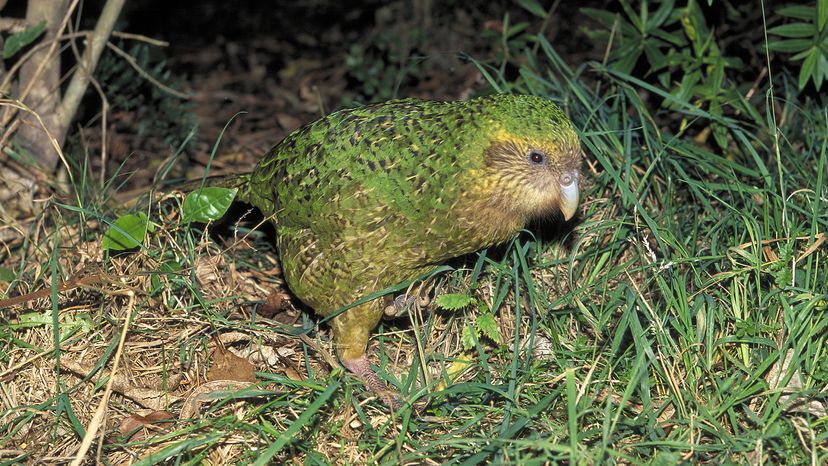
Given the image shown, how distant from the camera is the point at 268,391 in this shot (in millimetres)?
3365

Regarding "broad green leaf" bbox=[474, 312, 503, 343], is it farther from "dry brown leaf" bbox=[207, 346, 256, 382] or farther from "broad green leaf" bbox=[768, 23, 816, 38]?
"broad green leaf" bbox=[768, 23, 816, 38]

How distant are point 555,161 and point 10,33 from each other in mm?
3030

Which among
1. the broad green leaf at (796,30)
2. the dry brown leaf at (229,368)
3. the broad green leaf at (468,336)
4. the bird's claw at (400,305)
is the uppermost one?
the broad green leaf at (796,30)

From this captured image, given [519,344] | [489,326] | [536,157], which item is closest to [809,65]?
[536,157]

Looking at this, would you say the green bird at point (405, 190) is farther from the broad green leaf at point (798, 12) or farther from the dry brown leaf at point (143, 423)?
the broad green leaf at point (798, 12)

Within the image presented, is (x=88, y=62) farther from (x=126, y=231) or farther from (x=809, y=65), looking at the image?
(x=809, y=65)

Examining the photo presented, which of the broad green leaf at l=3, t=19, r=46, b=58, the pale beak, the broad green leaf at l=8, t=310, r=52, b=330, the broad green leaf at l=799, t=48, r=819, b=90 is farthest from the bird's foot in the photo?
the broad green leaf at l=799, t=48, r=819, b=90

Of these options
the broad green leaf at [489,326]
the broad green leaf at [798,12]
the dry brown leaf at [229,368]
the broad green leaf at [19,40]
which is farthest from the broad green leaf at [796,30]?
the broad green leaf at [19,40]

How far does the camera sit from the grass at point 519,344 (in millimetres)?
3203

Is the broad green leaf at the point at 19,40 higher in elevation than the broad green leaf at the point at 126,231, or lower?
higher

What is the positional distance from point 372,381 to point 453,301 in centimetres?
48

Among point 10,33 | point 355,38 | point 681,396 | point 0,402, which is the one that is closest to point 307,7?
point 355,38

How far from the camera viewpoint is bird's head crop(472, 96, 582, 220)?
10.8 ft

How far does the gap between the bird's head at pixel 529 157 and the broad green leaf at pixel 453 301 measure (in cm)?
44
